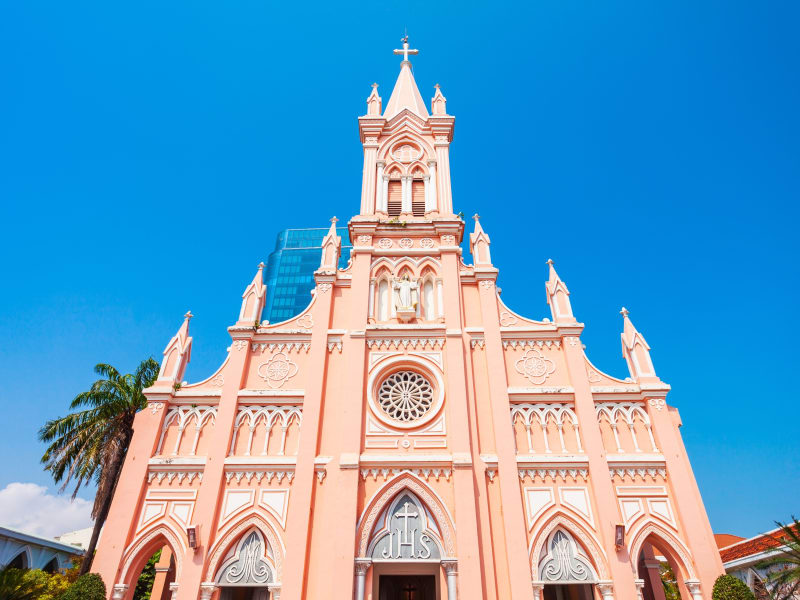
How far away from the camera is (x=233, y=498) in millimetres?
14102

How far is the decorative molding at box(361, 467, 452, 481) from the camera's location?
47.2ft

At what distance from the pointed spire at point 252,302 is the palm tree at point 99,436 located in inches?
262

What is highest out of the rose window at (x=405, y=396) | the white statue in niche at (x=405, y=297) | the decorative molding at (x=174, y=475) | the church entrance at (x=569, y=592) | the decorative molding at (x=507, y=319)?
the white statue in niche at (x=405, y=297)

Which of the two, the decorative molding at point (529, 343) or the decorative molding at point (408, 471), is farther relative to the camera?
the decorative molding at point (529, 343)

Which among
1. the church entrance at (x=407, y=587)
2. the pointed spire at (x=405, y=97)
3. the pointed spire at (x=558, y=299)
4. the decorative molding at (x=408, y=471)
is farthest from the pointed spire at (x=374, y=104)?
the church entrance at (x=407, y=587)

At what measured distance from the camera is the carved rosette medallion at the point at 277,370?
1620cm

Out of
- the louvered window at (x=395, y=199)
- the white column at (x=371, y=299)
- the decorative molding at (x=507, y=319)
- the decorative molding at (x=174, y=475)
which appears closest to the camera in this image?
the decorative molding at (x=174, y=475)

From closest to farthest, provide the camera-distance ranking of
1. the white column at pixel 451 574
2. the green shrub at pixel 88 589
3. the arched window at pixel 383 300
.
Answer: the green shrub at pixel 88 589 → the white column at pixel 451 574 → the arched window at pixel 383 300

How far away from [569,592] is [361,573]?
8129mm

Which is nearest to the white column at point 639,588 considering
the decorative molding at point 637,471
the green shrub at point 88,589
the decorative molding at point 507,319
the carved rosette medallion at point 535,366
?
the decorative molding at point 637,471

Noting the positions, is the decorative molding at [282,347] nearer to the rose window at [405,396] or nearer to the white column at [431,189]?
the rose window at [405,396]

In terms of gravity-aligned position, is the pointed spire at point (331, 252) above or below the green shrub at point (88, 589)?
above

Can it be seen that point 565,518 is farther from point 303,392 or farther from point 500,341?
point 303,392

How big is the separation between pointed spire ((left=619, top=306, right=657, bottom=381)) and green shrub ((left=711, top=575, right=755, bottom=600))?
5938 millimetres
